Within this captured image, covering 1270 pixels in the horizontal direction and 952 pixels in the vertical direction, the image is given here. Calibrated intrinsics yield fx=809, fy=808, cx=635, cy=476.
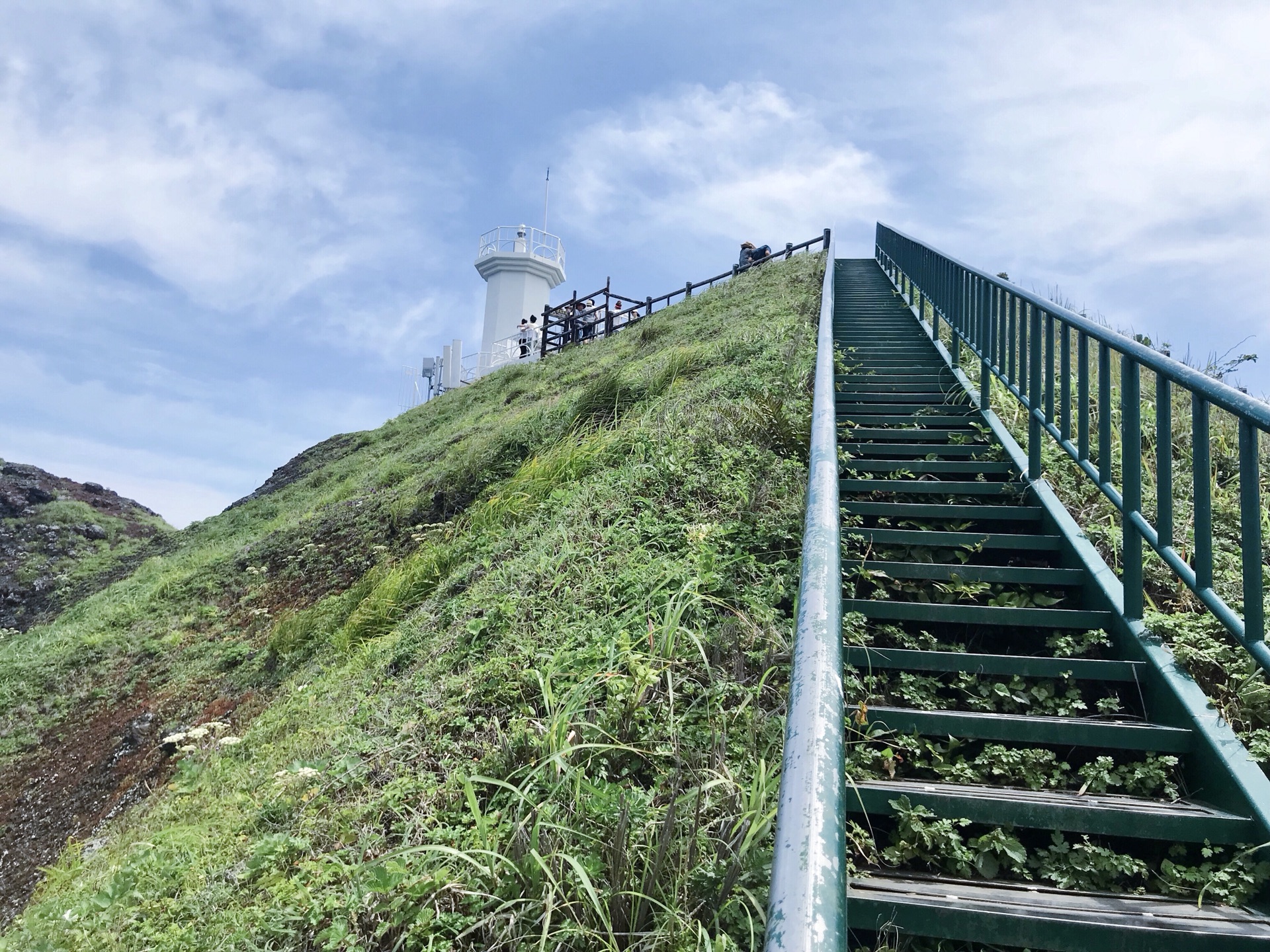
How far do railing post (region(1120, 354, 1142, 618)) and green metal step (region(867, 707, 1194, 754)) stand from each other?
0.73 meters

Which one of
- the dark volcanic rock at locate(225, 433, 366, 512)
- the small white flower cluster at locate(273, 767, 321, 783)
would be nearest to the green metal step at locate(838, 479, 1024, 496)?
the small white flower cluster at locate(273, 767, 321, 783)

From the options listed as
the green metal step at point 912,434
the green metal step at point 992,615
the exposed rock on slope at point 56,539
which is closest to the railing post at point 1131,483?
the green metal step at point 992,615

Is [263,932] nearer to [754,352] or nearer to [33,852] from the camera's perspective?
[33,852]

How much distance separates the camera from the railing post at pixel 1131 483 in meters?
3.51

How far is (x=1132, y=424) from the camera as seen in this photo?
3520 millimetres

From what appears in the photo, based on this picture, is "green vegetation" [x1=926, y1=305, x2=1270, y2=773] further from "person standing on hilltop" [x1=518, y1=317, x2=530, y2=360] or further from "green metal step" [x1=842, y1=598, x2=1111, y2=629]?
"person standing on hilltop" [x1=518, y1=317, x2=530, y2=360]

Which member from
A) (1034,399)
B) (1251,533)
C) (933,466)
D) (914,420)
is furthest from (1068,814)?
(914,420)

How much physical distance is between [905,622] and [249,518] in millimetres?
17651

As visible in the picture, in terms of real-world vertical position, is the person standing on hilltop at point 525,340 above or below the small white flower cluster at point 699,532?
above

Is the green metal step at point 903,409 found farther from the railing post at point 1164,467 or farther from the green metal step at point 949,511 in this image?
the railing post at point 1164,467

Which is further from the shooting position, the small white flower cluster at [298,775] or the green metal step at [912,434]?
the green metal step at [912,434]

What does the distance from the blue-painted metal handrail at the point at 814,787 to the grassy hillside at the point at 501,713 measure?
1.98 feet

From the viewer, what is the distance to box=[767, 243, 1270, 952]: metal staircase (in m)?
1.97

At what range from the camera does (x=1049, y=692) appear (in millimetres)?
3320
